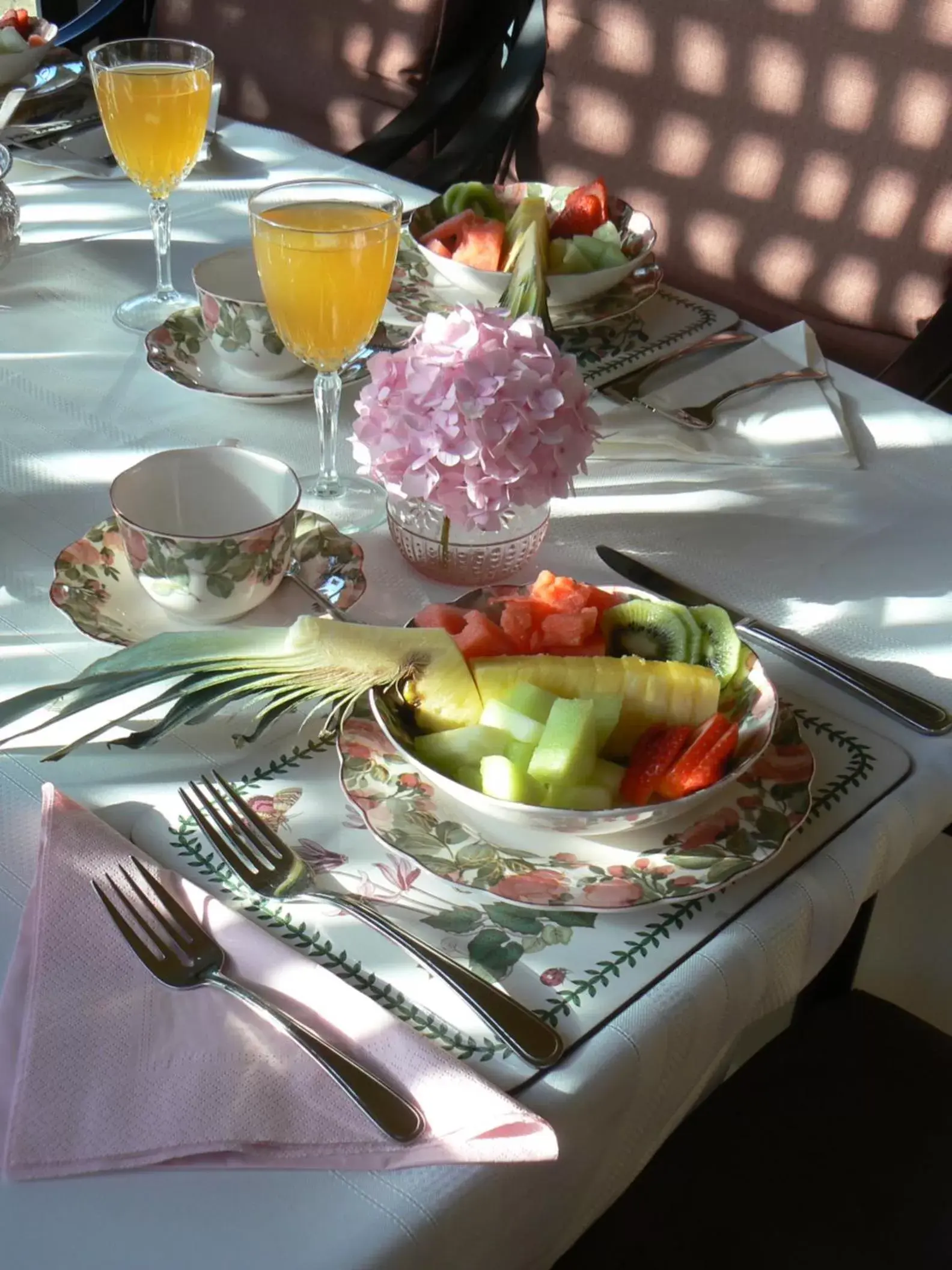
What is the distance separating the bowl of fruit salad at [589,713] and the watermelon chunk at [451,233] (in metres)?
0.48

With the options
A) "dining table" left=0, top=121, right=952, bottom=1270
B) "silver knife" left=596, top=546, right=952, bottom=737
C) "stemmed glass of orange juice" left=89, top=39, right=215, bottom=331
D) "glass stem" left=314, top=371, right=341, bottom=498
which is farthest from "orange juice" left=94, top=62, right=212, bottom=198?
"silver knife" left=596, top=546, right=952, bottom=737

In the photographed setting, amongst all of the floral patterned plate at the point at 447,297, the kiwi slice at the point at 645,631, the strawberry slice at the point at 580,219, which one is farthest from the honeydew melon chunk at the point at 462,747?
the strawberry slice at the point at 580,219

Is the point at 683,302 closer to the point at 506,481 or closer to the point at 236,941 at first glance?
the point at 506,481

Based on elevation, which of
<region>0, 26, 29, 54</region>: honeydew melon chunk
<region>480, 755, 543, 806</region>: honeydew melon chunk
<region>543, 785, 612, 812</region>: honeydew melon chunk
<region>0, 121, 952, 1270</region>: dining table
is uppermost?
<region>0, 26, 29, 54</region>: honeydew melon chunk

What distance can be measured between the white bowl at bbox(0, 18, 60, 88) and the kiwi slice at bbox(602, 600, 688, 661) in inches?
41.8

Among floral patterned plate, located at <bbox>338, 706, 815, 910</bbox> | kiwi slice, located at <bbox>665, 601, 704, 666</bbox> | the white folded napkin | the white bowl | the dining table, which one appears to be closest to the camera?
the dining table

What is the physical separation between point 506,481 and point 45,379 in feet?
1.44

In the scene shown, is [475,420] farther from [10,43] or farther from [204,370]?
[10,43]

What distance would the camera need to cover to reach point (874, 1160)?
0.72 meters

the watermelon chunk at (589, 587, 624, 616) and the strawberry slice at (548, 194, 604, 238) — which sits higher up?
the strawberry slice at (548, 194, 604, 238)

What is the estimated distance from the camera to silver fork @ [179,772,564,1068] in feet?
1.58

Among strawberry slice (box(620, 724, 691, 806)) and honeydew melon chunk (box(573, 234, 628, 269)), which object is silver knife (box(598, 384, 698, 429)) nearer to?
honeydew melon chunk (box(573, 234, 628, 269))

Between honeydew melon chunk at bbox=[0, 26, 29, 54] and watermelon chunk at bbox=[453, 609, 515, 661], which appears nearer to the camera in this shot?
watermelon chunk at bbox=[453, 609, 515, 661]

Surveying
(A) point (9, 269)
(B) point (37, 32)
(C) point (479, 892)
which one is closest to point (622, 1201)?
(C) point (479, 892)
